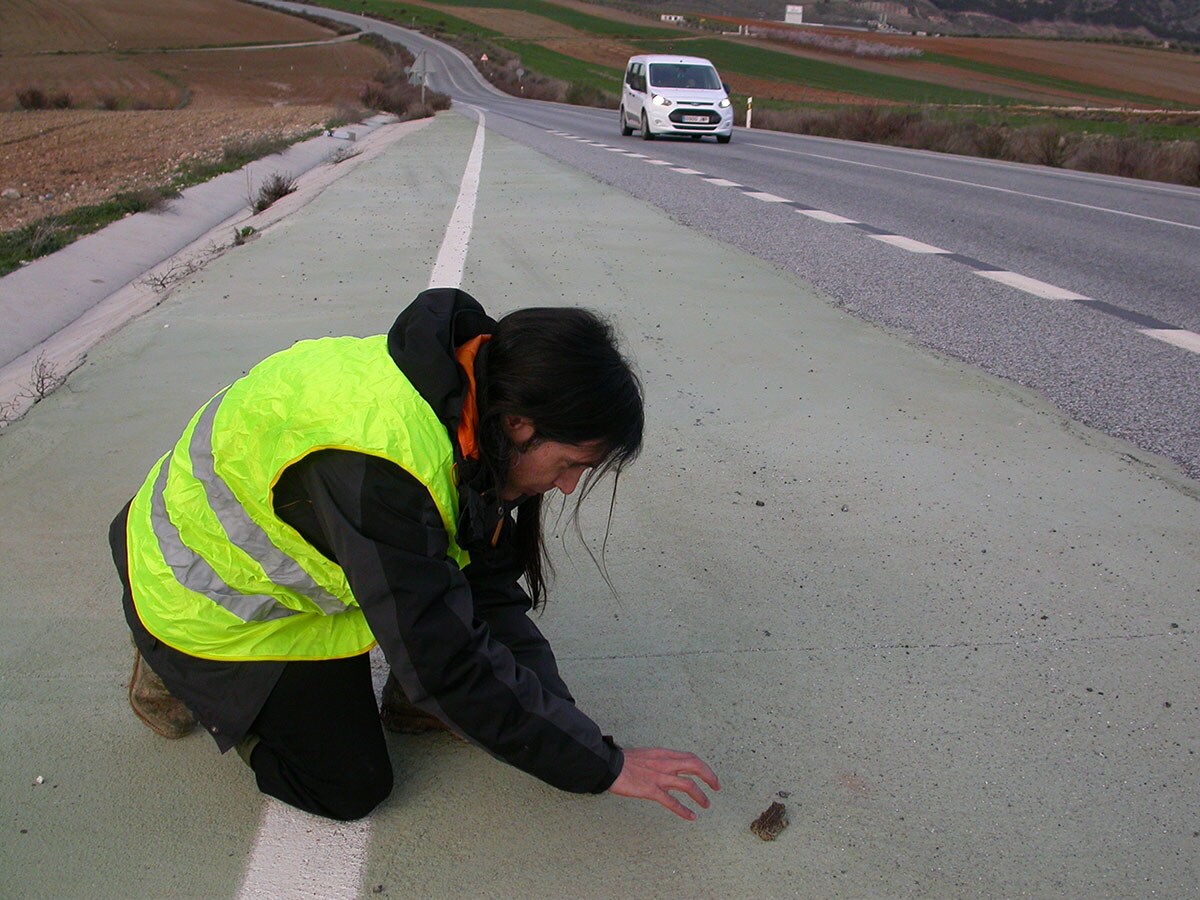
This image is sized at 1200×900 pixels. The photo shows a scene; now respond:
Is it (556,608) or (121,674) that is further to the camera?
(556,608)

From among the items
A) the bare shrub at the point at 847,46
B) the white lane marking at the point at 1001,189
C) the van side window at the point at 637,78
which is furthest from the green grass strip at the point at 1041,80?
the white lane marking at the point at 1001,189

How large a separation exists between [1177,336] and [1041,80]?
64.4m

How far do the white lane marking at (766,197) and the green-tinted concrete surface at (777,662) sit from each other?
20.2ft

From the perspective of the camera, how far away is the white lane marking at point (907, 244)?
8.57m

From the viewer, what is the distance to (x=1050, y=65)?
6875 centimetres

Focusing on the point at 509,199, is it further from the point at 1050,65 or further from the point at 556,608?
the point at 1050,65

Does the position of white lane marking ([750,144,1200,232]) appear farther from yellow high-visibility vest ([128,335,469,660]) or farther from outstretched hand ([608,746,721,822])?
yellow high-visibility vest ([128,335,469,660])

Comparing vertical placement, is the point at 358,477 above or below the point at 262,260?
above

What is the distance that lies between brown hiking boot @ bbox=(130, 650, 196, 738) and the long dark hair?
1.04 metres

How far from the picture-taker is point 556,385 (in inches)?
77.3

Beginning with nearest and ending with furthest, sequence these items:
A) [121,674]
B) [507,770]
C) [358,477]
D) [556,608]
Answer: [358,477]
[507,770]
[121,674]
[556,608]

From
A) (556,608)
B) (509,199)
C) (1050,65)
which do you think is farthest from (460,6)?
(556,608)

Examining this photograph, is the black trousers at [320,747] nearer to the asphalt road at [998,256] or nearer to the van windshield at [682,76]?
the asphalt road at [998,256]

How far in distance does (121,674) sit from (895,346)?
3.94 m
